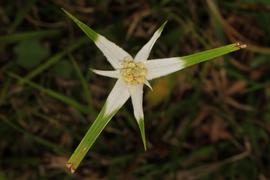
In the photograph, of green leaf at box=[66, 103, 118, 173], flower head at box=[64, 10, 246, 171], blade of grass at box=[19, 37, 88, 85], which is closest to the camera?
green leaf at box=[66, 103, 118, 173]

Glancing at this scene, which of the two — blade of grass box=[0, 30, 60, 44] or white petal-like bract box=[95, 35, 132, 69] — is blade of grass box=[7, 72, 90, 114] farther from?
white petal-like bract box=[95, 35, 132, 69]

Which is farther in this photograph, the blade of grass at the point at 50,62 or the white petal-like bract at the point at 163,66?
the blade of grass at the point at 50,62

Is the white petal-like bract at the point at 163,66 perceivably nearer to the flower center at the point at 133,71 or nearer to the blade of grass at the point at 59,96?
the flower center at the point at 133,71

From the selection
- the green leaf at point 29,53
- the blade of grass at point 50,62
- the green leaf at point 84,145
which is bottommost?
the green leaf at point 84,145

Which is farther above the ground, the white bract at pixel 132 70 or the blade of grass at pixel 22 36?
the blade of grass at pixel 22 36

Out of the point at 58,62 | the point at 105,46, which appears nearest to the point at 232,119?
the point at 58,62

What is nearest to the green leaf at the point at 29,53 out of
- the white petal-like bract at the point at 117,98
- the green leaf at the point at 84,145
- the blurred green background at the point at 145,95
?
the blurred green background at the point at 145,95

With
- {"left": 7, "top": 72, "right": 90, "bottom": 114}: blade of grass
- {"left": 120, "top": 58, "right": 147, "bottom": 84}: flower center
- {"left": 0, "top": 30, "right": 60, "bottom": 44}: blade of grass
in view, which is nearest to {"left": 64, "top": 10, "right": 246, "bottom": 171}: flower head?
{"left": 120, "top": 58, "right": 147, "bottom": 84}: flower center

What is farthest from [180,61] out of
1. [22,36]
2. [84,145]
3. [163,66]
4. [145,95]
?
[22,36]
